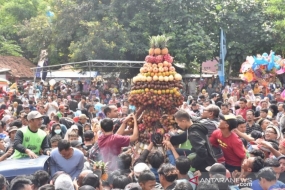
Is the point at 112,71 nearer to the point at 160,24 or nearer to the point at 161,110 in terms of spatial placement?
the point at 160,24

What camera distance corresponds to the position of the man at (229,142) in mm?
5770

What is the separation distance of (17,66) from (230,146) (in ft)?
86.8

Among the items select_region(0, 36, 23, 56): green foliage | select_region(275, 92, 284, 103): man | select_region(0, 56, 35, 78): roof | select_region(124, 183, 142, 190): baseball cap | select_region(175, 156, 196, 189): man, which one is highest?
select_region(0, 36, 23, 56): green foliage

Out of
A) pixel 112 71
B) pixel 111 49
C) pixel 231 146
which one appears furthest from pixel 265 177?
pixel 112 71

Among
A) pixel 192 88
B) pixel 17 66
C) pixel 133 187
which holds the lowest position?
pixel 133 187

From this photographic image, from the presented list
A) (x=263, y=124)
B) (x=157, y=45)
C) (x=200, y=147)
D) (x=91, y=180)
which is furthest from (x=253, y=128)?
(x=91, y=180)

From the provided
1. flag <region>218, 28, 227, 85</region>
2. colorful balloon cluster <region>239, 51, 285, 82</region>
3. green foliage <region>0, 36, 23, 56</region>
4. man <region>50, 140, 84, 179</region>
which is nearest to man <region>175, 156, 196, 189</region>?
man <region>50, 140, 84, 179</region>

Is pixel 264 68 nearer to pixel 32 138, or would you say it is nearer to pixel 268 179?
pixel 32 138

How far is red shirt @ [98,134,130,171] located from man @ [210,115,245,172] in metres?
1.17

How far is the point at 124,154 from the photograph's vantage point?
5898 mm

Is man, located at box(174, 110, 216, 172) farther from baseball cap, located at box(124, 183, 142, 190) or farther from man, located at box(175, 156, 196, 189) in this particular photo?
baseball cap, located at box(124, 183, 142, 190)

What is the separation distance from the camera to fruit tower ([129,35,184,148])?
6.50m

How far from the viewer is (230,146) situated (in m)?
5.80

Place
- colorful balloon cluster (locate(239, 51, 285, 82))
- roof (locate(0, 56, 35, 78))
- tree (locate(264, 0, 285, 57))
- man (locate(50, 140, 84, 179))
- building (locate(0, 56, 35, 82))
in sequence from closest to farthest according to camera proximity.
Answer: man (locate(50, 140, 84, 179))
colorful balloon cluster (locate(239, 51, 285, 82))
tree (locate(264, 0, 285, 57))
building (locate(0, 56, 35, 82))
roof (locate(0, 56, 35, 78))
